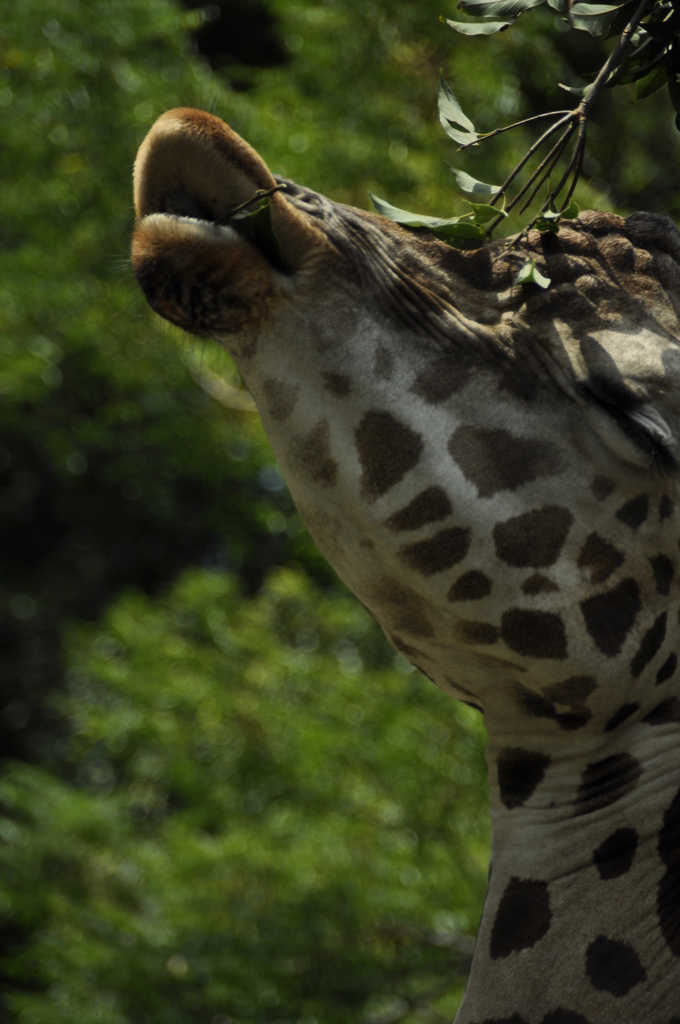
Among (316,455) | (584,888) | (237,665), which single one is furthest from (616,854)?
(237,665)

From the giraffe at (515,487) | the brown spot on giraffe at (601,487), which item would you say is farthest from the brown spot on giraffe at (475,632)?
the brown spot on giraffe at (601,487)

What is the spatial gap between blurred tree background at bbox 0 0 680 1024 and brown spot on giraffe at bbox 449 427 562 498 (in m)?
3.30

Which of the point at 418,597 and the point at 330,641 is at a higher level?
the point at 418,597

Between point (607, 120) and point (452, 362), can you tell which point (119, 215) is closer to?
point (607, 120)

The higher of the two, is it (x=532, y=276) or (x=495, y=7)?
(x=495, y=7)

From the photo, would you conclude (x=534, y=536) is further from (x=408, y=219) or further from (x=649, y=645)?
(x=408, y=219)

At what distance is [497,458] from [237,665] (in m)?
4.72

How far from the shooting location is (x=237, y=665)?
5.96 meters

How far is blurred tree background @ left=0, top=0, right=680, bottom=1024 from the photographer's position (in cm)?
448

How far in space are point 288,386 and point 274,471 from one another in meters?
5.20

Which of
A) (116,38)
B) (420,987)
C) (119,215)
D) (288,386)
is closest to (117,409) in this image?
(119,215)

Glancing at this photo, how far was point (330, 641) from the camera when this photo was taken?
19.7ft

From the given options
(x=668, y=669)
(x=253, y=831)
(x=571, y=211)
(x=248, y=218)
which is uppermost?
(x=248, y=218)

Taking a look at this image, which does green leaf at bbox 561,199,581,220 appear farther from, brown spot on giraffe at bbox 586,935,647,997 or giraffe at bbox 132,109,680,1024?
brown spot on giraffe at bbox 586,935,647,997
